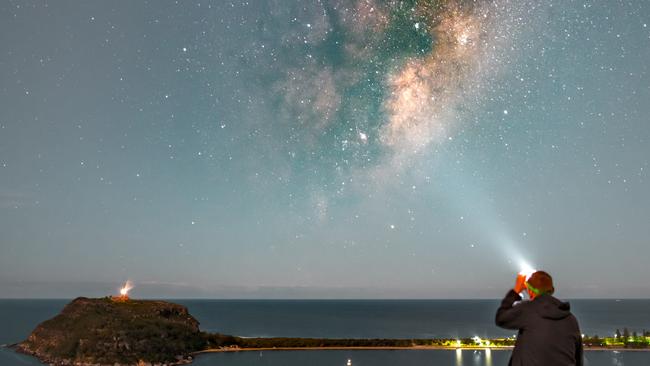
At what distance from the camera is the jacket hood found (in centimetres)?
397

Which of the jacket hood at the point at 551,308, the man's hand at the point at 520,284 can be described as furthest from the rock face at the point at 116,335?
the jacket hood at the point at 551,308

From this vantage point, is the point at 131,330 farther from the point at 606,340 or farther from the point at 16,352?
the point at 606,340

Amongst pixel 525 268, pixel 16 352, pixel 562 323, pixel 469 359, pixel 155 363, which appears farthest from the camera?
pixel 16 352

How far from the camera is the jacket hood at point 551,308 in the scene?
3967 millimetres

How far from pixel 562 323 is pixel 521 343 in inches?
13.7

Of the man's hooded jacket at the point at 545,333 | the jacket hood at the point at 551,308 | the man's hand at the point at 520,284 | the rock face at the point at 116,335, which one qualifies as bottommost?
the rock face at the point at 116,335

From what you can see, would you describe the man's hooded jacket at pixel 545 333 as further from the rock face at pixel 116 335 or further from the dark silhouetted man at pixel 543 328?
the rock face at pixel 116 335

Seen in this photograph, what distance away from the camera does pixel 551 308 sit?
398cm

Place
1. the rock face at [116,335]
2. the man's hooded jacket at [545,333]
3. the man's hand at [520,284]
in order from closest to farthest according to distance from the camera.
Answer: the man's hooded jacket at [545,333], the man's hand at [520,284], the rock face at [116,335]

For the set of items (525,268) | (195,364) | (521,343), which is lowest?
(195,364)

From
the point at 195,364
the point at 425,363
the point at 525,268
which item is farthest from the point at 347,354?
the point at 525,268

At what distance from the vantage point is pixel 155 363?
108 meters

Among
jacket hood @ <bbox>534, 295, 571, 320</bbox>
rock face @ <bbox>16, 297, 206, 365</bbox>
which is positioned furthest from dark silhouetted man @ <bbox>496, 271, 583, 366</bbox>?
rock face @ <bbox>16, 297, 206, 365</bbox>

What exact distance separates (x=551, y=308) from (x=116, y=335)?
12096 centimetres
